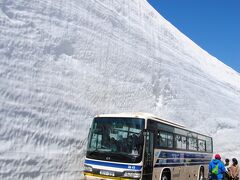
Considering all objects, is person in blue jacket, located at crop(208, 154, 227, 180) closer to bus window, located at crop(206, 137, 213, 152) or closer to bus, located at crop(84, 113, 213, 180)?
bus, located at crop(84, 113, 213, 180)

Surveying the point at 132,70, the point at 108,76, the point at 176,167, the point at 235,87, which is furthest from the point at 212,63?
the point at 176,167

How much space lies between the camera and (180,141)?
39.6ft

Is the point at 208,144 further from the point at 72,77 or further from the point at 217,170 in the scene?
the point at 72,77

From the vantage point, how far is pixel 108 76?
14.4 m

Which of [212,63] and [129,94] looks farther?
[212,63]

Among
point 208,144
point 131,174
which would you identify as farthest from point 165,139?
point 208,144

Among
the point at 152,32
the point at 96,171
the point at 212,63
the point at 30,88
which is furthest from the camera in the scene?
the point at 212,63

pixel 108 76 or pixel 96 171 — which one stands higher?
pixel 108 76

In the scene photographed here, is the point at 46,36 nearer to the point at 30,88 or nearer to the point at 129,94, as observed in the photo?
the point at 30,88

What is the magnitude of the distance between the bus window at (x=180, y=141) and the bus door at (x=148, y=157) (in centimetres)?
222

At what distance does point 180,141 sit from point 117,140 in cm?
357

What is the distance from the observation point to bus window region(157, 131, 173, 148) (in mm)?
10188

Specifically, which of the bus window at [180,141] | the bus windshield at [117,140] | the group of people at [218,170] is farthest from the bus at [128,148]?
the group of people at [218,170]

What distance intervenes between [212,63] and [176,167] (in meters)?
18.6
